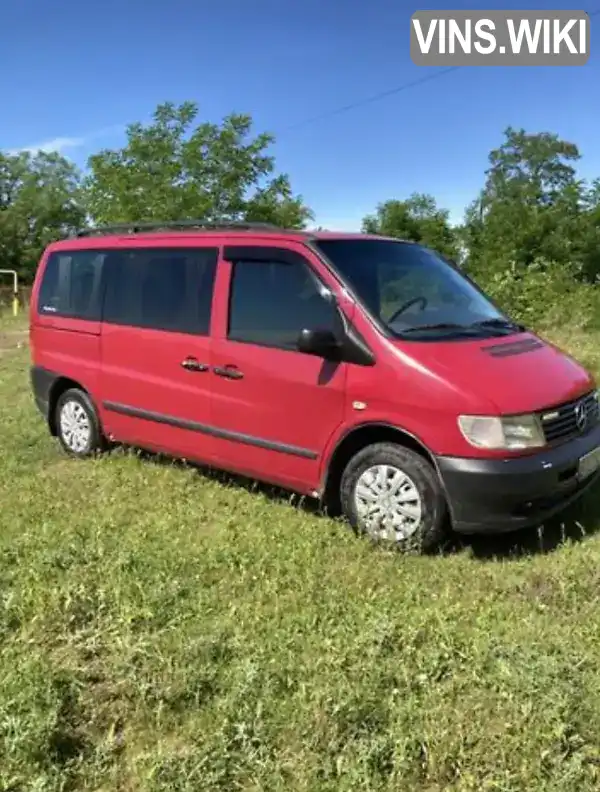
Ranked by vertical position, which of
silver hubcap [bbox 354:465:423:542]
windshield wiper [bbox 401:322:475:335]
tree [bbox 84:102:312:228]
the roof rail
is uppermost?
tree [bbox 84:102:312:228]

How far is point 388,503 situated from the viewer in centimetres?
437

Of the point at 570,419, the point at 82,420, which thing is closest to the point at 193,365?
the point at 82,420

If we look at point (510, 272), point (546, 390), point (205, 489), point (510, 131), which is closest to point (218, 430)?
point (205, 489)

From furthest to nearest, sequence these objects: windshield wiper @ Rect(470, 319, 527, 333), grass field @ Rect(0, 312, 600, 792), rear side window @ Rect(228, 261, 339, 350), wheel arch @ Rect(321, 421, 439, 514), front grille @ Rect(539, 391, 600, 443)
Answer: windshield wiper @ Rect(470, 319, 527, 333) → rear side window @ Rect(228, 261, 339, 350) → wheel arch @ Rect(321, 421, 439, 514) → front grille @ Rect(539, 391, 600, 443) → grass field @ Rect(0, 312, 600, 792)

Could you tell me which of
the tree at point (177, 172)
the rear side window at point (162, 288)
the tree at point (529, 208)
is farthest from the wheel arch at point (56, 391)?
the tree at point (529, 208)

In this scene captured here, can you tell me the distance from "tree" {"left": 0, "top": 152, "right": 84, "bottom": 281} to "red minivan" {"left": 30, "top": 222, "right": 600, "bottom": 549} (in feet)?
169

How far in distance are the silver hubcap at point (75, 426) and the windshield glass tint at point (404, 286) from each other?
9.39 feet

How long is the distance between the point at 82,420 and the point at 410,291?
322 centimetres

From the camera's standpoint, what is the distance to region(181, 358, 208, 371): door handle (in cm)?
525

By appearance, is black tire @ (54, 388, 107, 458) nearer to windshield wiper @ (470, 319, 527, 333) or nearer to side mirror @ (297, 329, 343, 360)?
side mirror @ (297, 329, 343, 360)

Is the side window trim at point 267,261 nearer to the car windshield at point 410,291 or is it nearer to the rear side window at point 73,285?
the car windshield at point 410,291

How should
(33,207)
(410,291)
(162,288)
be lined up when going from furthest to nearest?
(33,207)
(162,288)
(410,291)

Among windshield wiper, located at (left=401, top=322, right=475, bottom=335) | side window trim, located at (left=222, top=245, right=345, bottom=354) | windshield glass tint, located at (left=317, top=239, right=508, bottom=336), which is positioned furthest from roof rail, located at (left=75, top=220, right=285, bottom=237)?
windshield wiper, located at (left=401, top=322, right=475, bottom=335)

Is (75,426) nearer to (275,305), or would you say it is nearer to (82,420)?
(82,420)
